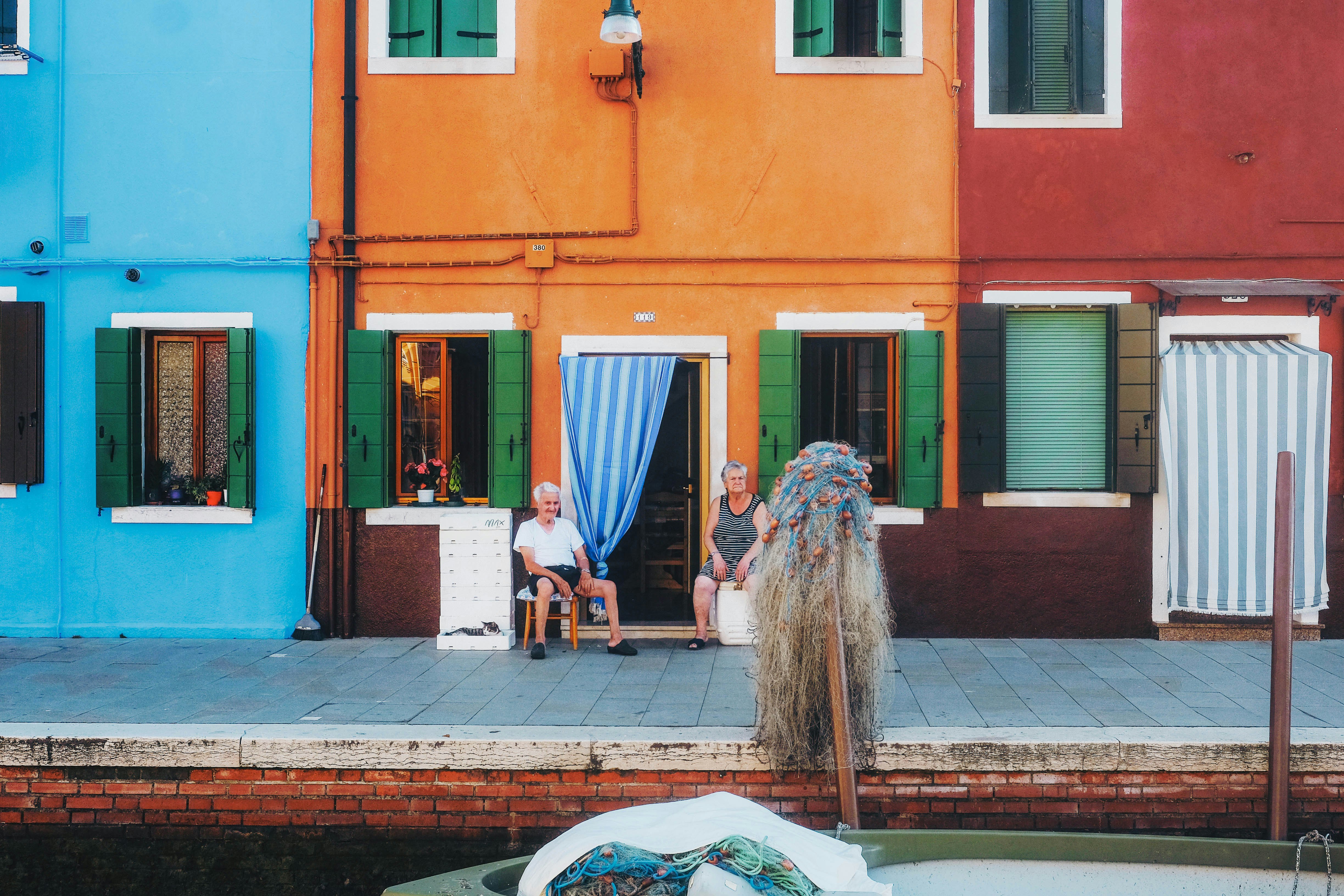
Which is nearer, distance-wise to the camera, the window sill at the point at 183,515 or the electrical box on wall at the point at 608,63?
the electrical box on wall at the point at 608,63

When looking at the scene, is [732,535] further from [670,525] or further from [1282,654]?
[1282,654]

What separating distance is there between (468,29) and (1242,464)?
6.62 m

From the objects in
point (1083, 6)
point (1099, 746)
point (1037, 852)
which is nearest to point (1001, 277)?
point (1083, 6)

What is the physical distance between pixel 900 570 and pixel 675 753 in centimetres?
322

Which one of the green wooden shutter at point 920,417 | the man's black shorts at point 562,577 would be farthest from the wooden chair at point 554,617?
the green wooden shutter at point 920,417

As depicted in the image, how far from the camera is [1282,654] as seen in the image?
4.25m

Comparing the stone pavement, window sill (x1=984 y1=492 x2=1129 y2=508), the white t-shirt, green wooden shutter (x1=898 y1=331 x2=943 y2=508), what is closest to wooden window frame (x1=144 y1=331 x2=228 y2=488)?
the stone pavement

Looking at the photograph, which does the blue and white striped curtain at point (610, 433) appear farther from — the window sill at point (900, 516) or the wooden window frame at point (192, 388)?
the wooden window frame at point (192, 388)

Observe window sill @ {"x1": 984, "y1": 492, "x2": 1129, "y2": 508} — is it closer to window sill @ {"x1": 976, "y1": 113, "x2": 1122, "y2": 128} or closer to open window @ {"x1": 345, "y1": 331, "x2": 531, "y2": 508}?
window sill @ {"x1": 976, "y1": 113, "x2": 1122, "y2": 128}

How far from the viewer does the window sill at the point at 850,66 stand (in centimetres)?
717

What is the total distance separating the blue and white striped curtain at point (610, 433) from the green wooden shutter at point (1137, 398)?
3.35 m

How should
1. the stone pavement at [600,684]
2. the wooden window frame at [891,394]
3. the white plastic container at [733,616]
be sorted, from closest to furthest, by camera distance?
the stone pavement at [600,684] < the white plastic container at [733,616] < the wooden window frame at [891,394]

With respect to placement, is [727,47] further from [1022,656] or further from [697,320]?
[1022,656]

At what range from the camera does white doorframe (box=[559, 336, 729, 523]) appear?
23.7ft
